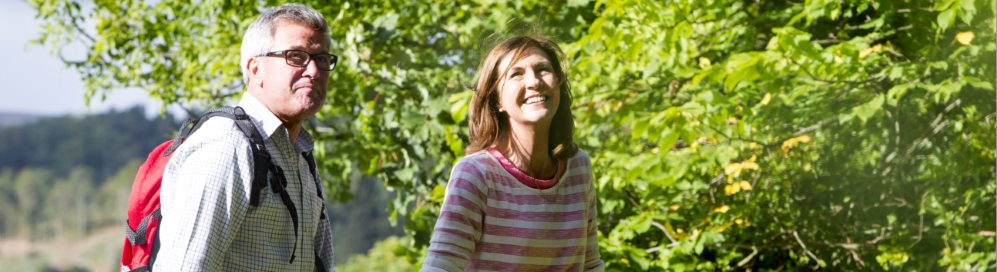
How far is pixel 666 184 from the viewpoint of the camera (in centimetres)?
464

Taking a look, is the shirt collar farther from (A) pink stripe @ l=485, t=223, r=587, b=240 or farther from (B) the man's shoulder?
(A) pink stripe @ l=485, t=223, r=587, b=240

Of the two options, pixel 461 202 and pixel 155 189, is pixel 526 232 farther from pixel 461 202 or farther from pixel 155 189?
pixel 155 189

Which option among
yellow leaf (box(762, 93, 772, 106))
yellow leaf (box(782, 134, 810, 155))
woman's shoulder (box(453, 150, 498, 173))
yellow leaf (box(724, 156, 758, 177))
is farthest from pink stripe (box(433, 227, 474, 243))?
yellow leaf (box(782, 134, 810, 155))

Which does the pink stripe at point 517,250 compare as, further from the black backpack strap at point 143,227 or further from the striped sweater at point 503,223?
the black backpack strap at point 143,227

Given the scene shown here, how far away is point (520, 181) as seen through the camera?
2340 mm

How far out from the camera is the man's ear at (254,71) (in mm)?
2203

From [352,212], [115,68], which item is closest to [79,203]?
[352,212]

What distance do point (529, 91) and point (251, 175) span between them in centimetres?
61

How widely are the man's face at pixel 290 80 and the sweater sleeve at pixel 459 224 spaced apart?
0.29 meters

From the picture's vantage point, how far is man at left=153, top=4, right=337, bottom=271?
6.41 ft

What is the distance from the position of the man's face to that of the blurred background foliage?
6.32 feet

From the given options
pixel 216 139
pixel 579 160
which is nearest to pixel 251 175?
pixel 216 139

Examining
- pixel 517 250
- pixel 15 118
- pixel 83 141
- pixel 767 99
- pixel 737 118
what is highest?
pixel 517 250

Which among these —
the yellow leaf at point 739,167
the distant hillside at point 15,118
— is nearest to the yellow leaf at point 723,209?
the yellow leaf at point 739,167
